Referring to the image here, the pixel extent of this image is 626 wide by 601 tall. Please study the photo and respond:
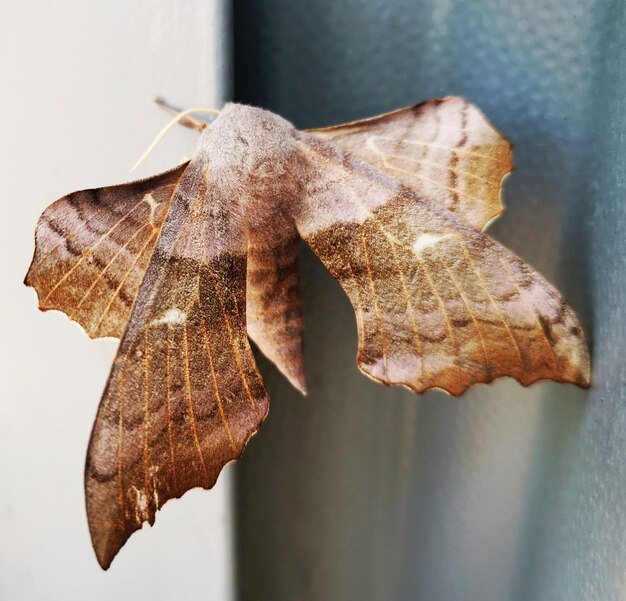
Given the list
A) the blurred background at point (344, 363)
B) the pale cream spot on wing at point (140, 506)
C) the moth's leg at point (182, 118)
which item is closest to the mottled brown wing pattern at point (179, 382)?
the pale cream spot on wing at point (140, 506)

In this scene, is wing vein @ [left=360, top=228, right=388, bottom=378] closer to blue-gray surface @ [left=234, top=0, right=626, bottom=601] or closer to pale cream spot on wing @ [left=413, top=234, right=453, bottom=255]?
pale cream spot on wing @ [left=413, top=234, right=453, bottom=255]

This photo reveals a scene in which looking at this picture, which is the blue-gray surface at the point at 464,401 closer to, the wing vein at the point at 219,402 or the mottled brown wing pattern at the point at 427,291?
the mottled brown wing pattern at the point at 427,291

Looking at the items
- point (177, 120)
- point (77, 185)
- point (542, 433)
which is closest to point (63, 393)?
point (77, 185)

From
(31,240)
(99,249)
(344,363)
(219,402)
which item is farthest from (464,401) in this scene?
(31,240)

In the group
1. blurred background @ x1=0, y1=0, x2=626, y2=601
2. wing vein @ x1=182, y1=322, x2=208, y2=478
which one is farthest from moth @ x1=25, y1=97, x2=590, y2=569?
blurred background @ x1=0, y1=0, x2=626, y2=601

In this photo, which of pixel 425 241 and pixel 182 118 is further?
pixel 182 118

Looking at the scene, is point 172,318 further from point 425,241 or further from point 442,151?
point 442,151

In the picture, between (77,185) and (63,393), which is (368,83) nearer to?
(77,185)
